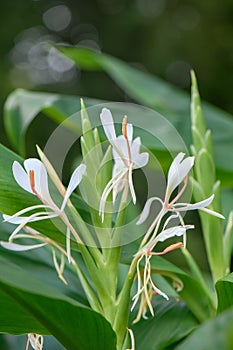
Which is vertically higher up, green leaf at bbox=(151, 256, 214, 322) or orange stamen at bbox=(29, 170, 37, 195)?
orange stamen at bbox=(29, 170, 37, 195)

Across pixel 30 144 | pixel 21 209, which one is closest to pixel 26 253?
pixel 21 209

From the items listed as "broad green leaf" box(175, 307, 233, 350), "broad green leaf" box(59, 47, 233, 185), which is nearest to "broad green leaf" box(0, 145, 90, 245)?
"broad green leaf" box(175, 307, 233, 350)

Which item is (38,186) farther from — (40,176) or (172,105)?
(172,105)

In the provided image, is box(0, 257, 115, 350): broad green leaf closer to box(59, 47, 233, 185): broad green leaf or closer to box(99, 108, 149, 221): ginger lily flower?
box(99, 108, 149, 221): ginger lily flower

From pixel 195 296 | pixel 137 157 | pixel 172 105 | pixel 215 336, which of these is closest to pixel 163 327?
pixel 195 296

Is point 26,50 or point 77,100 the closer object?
point 77,100

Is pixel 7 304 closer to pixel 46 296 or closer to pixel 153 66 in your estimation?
pixel 46 296

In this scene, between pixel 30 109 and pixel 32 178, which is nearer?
pixel 32 178
